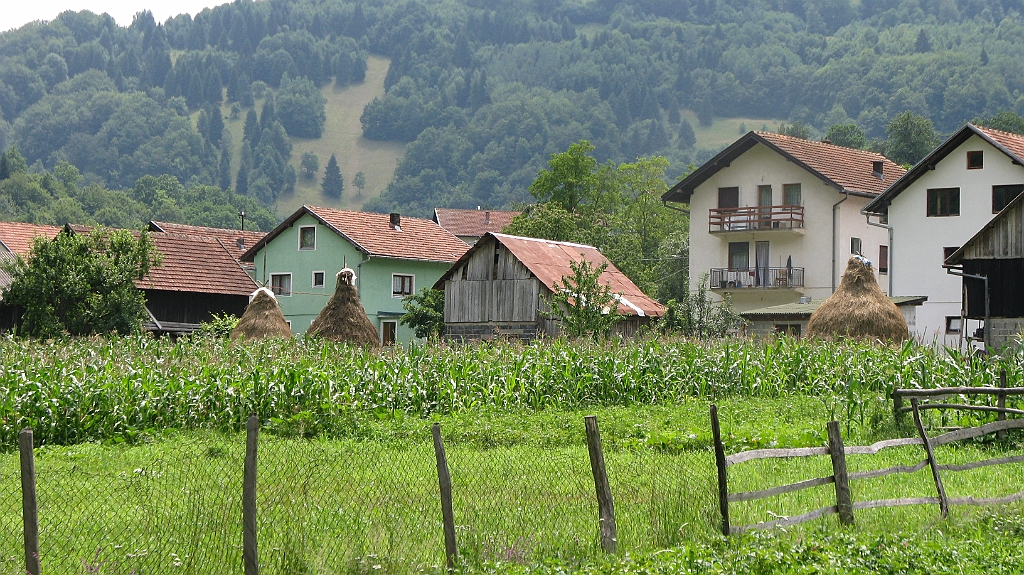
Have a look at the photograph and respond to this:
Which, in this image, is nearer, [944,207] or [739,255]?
[944,207]

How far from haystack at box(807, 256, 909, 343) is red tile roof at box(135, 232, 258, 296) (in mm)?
27796

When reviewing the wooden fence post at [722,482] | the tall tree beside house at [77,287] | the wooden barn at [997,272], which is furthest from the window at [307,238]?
the wooden fence post at [722,482]

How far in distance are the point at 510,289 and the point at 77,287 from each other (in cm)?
1618

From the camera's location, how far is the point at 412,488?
41.0 ft

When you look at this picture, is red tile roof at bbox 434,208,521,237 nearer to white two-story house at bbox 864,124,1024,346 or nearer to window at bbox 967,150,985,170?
white two-story house at bbox 864,124,1024,346

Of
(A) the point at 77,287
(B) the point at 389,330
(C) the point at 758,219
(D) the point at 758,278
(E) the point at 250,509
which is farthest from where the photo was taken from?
(B) the point at 389,330

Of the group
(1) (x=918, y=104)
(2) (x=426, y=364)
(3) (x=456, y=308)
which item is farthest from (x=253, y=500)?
(1) (x=918, y=104)

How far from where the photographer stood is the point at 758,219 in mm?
56719

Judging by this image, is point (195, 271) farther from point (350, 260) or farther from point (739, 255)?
point (739, 255)

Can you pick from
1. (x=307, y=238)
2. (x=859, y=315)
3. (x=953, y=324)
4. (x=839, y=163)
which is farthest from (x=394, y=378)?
(x=307, y=238)

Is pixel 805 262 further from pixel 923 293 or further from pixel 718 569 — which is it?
pixel 718 569

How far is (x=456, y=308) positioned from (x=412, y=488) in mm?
35506

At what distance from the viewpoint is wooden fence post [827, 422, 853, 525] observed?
431 inches

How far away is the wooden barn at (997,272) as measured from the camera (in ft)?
114
